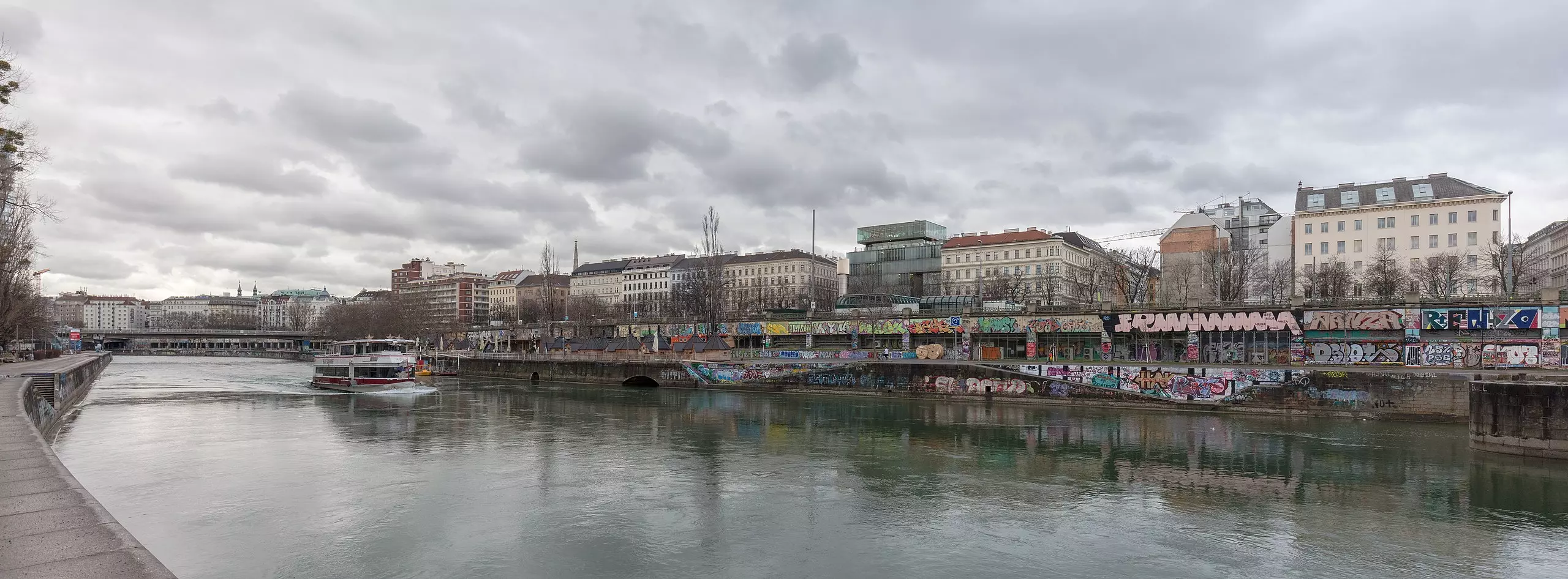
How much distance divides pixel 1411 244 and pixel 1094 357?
54.5 meters

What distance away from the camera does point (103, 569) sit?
9945mm

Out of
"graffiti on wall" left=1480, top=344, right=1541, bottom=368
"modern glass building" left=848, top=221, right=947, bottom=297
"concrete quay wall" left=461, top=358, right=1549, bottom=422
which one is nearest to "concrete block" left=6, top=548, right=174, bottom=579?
"concrete quay wall" left=461, top=358, right=1549, bottom=422

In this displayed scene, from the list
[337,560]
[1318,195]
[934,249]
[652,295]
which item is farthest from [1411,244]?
[652,295]

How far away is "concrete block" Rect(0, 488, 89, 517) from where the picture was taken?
1302 centimetres

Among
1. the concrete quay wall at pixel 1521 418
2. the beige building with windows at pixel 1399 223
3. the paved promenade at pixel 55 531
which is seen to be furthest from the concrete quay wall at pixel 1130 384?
the beige building with windows at pixel 1399 223

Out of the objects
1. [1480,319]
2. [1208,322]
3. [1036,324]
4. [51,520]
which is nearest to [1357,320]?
[1480,319]

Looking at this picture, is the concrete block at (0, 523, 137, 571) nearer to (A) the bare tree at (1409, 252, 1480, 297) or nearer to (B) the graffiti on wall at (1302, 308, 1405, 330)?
(B) the graffiti on wall at (1302, 308, 1405, 330)

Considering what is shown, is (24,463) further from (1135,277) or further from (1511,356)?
(1135,277)

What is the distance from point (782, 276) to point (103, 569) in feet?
492

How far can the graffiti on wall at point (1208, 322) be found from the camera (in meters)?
51.0

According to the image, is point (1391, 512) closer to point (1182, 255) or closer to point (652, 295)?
point (1182, 255)

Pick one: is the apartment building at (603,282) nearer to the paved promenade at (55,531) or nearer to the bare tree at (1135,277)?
the bare tree at (1135,277)

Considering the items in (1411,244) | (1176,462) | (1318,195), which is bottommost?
(1176,462)

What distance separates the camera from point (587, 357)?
79062 millimetres
